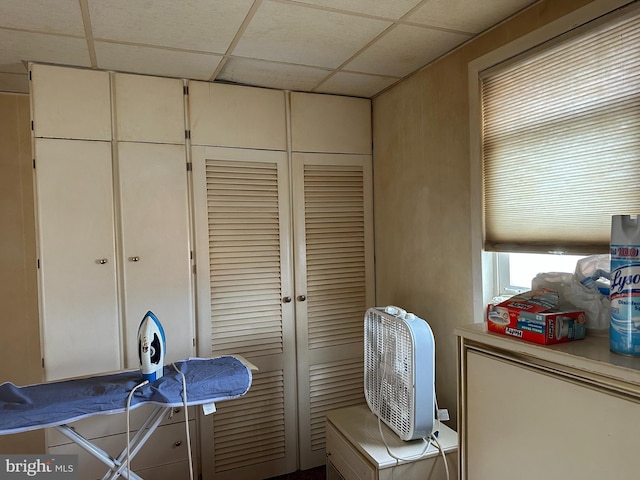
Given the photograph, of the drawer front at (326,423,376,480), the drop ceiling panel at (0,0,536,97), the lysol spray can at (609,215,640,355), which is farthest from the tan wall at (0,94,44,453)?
the lysol spray can at (609,215,640,355)

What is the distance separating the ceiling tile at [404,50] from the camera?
75.0 inches

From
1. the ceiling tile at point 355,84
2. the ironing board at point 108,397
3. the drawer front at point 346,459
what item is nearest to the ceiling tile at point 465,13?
the ceiling tile at point 355,84

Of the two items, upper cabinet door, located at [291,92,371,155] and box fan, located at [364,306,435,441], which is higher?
upper cabinet door, located at [291,92,371,155]

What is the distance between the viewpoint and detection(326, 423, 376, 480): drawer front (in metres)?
1.76

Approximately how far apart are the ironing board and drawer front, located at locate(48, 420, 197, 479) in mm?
318

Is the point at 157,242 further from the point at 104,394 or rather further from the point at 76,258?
the point at 104,394

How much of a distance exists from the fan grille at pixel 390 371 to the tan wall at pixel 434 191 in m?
0.42

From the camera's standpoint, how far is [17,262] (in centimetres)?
256

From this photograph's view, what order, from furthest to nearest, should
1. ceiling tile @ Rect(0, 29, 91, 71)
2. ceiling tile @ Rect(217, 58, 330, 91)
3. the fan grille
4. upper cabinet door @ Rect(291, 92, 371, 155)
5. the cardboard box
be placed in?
upper cabinet door @ Rect(291, 92, 371, 155) → ceiling tile @ Rect(217, 58, 330, 91) → ceiling tile @ Rect(0, 29, 91, 71) → the fan grille → the cardboard box

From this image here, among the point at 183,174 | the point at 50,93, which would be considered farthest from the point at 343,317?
the point at 50,93

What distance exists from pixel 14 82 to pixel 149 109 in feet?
2.63

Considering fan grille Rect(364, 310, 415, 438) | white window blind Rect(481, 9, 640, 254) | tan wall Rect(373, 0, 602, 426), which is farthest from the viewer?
tan wall Rect(373, 0, 602, 426)

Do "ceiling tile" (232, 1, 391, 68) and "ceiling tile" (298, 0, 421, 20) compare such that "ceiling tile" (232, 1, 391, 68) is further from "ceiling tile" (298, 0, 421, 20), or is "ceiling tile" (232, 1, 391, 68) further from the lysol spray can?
the lysol spray can

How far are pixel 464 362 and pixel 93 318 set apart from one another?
1.87 meters
